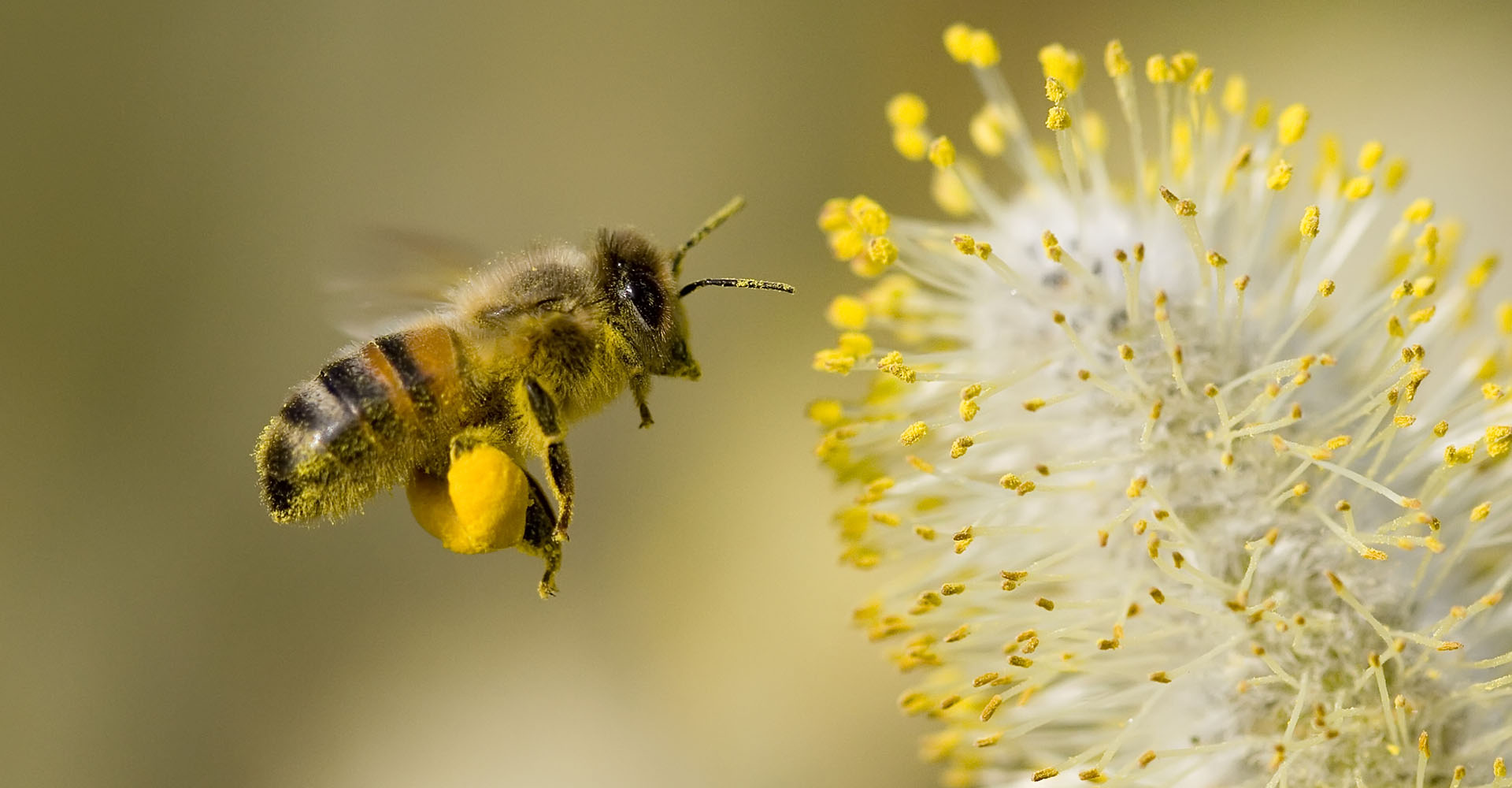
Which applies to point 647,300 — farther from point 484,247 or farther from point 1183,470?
point 484,247

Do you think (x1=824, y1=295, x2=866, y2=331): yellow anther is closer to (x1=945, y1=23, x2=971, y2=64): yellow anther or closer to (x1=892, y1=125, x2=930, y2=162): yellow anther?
(x1=892, y1=125, x2=930, y2=162): yellow anther

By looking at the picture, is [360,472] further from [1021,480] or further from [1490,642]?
[1490,642]

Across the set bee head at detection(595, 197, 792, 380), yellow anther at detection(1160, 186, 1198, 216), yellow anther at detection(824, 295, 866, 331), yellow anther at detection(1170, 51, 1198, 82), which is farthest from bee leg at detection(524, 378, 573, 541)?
yellow anther at detection(1170, 51, 1198, 82)

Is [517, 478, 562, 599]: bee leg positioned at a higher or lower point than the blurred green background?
lower

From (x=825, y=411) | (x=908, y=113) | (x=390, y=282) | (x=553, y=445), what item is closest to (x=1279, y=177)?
(x=908, y=113)

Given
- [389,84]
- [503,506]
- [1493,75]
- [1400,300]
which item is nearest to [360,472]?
[503,506]

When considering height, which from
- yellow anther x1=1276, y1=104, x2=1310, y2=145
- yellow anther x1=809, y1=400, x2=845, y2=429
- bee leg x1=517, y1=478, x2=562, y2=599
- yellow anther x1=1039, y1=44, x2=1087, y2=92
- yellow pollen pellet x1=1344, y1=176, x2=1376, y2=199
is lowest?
Result: bee leg x1=517, y1=478, x2=562, y2=599
